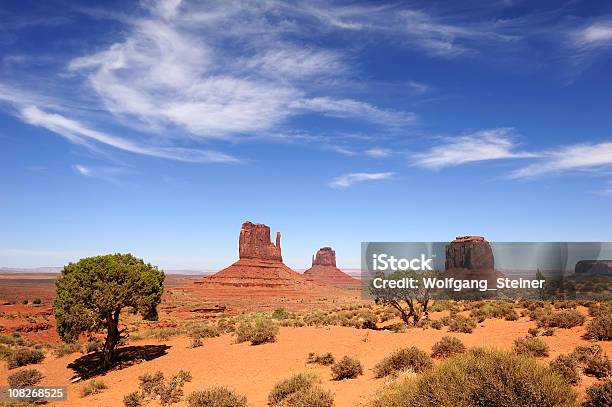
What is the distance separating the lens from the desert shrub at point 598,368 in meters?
10.4

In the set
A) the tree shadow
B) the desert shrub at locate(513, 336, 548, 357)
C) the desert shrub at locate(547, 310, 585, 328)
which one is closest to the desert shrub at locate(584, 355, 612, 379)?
the desert shrub at locate(513, 336, 548, 357)

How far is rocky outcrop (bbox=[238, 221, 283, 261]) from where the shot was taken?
116m

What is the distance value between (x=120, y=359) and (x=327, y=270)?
16863 cm

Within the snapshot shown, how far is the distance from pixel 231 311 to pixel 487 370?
59.3m

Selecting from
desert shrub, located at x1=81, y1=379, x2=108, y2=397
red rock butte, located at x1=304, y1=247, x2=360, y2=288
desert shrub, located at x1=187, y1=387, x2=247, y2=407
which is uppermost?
desert shrub, located at x1=187, y1=387, x2=247, y2=407

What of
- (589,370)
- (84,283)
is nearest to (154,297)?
(84,283)

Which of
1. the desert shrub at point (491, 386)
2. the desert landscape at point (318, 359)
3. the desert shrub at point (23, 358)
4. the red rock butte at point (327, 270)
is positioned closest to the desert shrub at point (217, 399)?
the desert landscape at point (318, 359)

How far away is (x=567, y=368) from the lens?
10.0 meters

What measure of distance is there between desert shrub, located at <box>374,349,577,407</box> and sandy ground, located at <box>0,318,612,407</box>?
3.43 metres

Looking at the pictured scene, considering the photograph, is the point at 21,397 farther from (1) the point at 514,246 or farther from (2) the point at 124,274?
(1) the point at 514,246

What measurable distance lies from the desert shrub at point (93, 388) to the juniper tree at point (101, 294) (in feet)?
12.6

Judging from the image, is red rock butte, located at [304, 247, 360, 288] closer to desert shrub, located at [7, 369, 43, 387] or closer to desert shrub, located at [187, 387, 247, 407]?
desert shrub, located at [7, 369, 43, 387]

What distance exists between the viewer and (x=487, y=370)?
696cm

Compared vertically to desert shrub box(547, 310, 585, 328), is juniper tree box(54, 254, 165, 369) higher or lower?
higher
